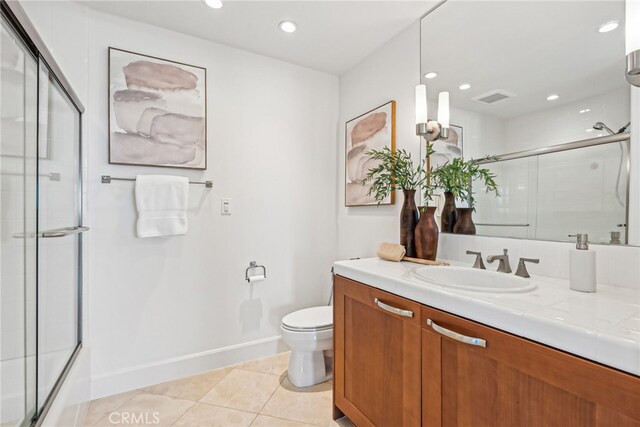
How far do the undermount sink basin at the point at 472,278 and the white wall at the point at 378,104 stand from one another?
1.91 ft

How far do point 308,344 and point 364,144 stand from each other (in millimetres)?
1457

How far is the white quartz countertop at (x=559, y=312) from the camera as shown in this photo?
66 centimetres

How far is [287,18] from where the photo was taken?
188cm

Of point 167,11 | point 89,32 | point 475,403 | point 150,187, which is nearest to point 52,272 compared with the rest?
point 150,187

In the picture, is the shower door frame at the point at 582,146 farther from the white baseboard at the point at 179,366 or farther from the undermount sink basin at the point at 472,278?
the white baseboard at the point at 179,366

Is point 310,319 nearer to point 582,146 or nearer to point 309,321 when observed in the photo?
point 309,321

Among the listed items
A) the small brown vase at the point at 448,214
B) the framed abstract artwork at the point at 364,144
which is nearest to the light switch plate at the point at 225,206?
the framed abstract artwork at the point at 364,144

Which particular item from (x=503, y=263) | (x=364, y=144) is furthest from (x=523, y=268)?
(x=364, y=144)

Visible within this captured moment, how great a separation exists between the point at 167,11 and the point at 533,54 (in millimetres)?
2003

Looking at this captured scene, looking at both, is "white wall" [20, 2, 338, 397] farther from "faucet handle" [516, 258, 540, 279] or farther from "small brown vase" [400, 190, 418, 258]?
"faucet handle" [516, 258, 540, 279]

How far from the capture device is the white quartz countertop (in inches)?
26.0

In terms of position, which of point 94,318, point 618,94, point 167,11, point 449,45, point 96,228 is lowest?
point 94,318

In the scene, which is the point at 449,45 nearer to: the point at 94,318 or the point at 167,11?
the point at 167,11

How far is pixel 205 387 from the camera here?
6.29 feet
